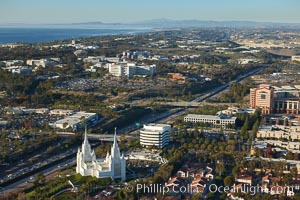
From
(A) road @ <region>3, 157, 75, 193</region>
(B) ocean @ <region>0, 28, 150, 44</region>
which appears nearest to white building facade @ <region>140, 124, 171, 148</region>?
(A) road @ <region>3, 157, 75, 193</region>

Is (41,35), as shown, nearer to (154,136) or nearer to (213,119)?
(213,119)

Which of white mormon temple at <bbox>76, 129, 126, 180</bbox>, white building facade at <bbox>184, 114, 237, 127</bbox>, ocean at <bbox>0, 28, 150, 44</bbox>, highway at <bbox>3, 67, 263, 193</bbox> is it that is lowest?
ocean at <bbox>0, 28, 150, 44</bbox>

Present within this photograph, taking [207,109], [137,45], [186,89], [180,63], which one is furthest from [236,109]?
[137,45]

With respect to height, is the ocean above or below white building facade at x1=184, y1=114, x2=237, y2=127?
below

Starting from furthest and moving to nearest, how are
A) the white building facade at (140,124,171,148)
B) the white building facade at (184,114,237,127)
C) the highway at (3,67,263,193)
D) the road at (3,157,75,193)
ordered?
the white building facade at (184,114,237,127), the white building facade at (140,124,171,148), the highway at (3,67,263,193), the road at (3,157,75,193)

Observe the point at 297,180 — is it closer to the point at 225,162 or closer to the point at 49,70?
the point at 225,162

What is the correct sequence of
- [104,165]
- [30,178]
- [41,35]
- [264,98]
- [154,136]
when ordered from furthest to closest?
[41,35] < [264,98] < [154,136] < [30,178] < [104,165]

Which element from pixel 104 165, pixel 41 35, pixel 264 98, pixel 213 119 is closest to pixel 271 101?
pixel 264 98

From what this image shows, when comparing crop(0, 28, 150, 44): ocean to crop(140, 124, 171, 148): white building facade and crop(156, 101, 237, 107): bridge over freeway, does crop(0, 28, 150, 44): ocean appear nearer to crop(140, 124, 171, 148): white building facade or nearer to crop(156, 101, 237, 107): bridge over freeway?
crop(156, 101, 237, 107): bridge over freeway

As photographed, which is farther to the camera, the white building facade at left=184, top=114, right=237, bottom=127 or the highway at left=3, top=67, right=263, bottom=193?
the white building facade at left=184, top=114, right=237, bottom=127
